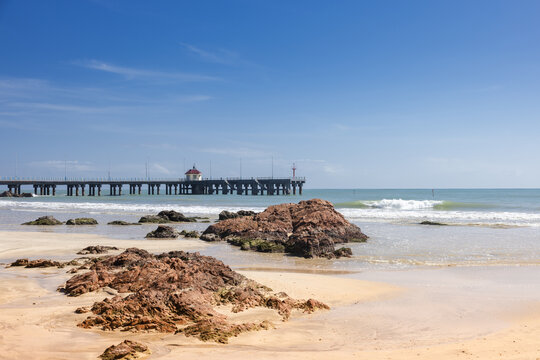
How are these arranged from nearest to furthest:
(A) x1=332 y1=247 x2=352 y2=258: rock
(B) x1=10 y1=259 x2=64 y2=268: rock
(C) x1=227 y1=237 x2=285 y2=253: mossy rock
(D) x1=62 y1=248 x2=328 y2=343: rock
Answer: (D) x1=62 y1=248 x2=328 y2=343: rock
(B) x1=10 y1=259 x2=64 y2=268: rock
(A) x1=332 y1=247 x2=352 y2=258: rock
(C) x1=227 y1=237 x2=285 y2=253: mossy rock

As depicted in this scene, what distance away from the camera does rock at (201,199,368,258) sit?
14156mm

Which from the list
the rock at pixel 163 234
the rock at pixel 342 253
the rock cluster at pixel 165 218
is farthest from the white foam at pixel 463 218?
the rock at pixel 342 253

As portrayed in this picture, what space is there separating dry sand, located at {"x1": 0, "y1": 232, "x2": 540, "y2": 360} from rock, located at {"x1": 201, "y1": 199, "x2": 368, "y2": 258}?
6.03 meters

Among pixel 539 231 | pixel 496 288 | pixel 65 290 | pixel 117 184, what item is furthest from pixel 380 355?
pixel 117 184

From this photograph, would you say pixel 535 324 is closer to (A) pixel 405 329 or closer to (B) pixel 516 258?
(A) pixel 405 329

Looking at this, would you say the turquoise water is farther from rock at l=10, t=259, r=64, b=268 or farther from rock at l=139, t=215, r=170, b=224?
rock at l=10, t=259, r=64, b=268

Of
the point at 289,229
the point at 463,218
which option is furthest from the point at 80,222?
the point at 463,218

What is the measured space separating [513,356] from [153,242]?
523 inches

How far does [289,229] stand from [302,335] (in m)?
12.1

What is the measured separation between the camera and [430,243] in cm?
1590

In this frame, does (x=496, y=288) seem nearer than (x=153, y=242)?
Yes

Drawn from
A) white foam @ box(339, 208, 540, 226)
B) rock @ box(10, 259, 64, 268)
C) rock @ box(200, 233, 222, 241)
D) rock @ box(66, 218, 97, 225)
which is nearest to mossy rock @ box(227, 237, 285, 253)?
rock @ box(200, 233, 222, 241)

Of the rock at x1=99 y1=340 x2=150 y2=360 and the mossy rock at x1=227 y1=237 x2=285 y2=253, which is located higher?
the rock at x1=99 y1=340 x2=150 y2=360

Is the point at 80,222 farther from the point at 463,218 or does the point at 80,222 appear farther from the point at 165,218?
the point at 463,218
